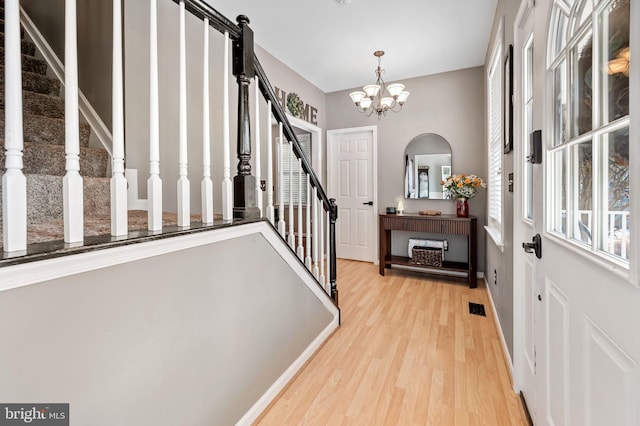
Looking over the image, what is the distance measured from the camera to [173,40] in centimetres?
246

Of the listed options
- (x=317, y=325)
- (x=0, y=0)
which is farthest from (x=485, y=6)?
(x=0, y=0)

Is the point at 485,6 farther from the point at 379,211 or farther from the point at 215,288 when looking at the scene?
the point at 215,288

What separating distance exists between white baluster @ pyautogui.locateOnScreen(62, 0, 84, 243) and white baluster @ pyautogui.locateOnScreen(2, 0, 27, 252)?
9 centimetres

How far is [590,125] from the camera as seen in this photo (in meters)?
0.84

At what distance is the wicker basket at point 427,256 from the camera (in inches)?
146

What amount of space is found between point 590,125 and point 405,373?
165 centimetres

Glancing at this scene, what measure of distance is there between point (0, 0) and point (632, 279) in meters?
3.55

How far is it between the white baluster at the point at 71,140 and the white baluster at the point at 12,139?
0.30 ft

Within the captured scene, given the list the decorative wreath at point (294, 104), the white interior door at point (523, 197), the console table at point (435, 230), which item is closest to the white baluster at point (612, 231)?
the white interior door at point (523, 197)

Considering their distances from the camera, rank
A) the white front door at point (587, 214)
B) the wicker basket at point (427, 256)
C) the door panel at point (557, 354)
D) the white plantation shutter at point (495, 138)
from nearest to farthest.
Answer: the white front door at point (587, 214), the door panel at point (557, 354), the white plantation shutter at point (495, 138), the wicker basket at point (427, 256)

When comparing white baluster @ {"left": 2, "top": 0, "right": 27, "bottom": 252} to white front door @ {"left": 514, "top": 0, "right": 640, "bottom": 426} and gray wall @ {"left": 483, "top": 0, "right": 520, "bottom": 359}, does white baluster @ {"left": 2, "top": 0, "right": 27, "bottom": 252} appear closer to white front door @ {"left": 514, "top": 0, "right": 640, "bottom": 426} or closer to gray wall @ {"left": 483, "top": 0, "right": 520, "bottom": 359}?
white front door @ {"left": 514, "top": 0, "right": 640, "bottom": 426}

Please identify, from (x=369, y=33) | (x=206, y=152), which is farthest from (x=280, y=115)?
(x=369, y=33)

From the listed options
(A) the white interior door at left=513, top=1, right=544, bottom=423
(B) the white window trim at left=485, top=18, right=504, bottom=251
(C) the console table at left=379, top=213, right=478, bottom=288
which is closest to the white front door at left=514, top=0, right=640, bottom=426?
(A) the white interior door at left=513, top=1, right=544, bottom=423

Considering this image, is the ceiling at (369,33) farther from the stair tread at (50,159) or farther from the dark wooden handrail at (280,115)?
the stair tread at (50,159)
